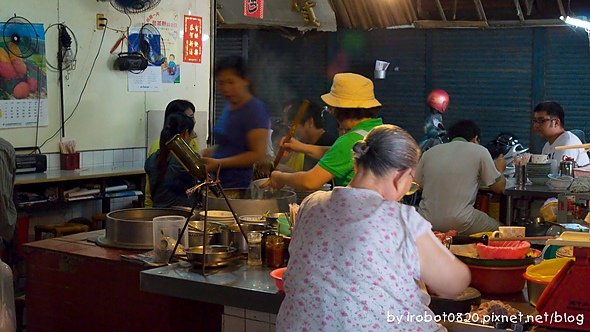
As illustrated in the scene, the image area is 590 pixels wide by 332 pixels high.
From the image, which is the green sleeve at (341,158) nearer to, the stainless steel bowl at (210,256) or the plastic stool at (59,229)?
the stainless steel bowl at (210,256)

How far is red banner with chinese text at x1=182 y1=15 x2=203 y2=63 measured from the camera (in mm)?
9062

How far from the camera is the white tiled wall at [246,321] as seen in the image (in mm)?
3256

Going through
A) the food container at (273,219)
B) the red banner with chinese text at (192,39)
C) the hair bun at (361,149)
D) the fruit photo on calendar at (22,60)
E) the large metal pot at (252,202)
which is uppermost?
the red banner with chinese text at (192,39)

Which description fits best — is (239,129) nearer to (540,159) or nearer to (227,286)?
(227,286)

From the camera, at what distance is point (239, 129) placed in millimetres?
5012

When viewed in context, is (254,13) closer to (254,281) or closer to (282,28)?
(282,28)

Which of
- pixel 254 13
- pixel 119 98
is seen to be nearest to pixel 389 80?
pixel 254 13

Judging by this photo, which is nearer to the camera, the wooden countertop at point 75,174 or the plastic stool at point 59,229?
the wooden countertop at point 75,174

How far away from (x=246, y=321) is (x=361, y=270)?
1051mm

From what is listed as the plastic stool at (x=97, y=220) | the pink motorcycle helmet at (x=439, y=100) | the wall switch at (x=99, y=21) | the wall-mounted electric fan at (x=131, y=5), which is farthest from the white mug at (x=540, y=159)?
the wall switch at (x=99, y=21)

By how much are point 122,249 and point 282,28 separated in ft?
26.7

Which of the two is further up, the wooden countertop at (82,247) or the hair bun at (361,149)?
the hair bun at (361,149)

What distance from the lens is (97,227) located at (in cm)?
771

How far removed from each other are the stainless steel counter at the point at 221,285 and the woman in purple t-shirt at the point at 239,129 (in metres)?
1.43
